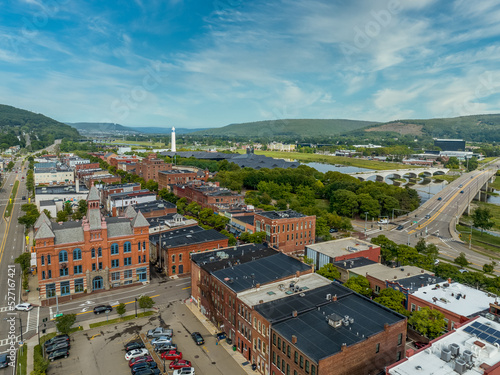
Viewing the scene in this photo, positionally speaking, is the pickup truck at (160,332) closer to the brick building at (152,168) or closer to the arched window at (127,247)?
the arched window at (127,247)

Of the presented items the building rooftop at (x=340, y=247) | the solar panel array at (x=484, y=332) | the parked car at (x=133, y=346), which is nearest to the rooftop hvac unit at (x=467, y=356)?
the solar panel array at (x=484, y=332)

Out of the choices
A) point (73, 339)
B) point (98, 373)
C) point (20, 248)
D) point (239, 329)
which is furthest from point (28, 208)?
point (239, 329)

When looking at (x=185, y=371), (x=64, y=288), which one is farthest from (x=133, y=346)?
(x=64, y=288)

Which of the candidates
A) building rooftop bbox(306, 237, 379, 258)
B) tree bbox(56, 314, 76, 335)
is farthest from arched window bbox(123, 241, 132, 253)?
building rooftop bbox(306, 237, 379, 258)

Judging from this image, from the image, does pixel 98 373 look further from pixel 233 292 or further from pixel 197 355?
pixel 233 292

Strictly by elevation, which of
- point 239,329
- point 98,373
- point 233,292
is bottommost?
point 98,373

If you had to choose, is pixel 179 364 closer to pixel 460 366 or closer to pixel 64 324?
pixel 64 324
